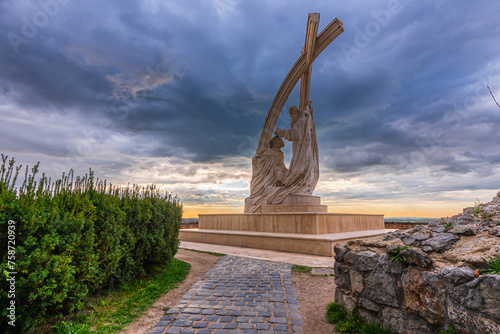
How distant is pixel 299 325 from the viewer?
3.39 meters

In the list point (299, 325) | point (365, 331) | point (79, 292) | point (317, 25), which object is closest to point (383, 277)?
point (365, 331)

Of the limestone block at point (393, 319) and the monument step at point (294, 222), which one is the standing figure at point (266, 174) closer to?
the monument step at point (294, 222)

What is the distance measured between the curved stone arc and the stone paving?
10.3 metres

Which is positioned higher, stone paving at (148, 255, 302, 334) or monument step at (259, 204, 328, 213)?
monument step at (259, 204, 328, 213)

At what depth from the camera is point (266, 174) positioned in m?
14.4

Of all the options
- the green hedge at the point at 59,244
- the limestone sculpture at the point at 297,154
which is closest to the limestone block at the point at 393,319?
the green hedge at the point at 59,244

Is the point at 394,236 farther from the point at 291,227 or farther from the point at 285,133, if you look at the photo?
the point at 285,133

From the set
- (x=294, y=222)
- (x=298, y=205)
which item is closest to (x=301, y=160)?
(x=298, y=205)

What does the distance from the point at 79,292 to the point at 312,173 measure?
11111 millimetres

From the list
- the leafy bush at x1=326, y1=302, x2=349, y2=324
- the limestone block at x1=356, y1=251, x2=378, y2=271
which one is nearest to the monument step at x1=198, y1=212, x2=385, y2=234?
the leafy bush at x1=326, y1=302, x2=349, y2=324

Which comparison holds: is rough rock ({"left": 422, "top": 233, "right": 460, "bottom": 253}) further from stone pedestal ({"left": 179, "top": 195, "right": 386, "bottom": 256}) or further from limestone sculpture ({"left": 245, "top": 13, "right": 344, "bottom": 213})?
limestone sculpture ({"left": 245, "top": 13, "right": 344, "bottom": 213})

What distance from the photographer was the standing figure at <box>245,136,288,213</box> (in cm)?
1370

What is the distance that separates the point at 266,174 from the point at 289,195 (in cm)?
221

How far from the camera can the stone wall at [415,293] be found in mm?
2059
